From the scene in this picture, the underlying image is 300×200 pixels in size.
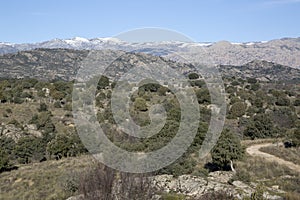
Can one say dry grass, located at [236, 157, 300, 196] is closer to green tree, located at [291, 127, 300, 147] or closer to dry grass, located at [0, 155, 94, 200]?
green tree, located at [291, 127, 300, 147]

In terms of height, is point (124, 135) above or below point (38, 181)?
above

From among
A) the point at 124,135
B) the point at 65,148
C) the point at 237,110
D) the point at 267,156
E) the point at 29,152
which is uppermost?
the point at 124,135

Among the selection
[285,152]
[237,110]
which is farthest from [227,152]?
[237,110]

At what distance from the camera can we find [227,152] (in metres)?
20.6

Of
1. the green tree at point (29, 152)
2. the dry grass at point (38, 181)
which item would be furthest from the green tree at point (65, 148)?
the dry grass at point (38, 181)

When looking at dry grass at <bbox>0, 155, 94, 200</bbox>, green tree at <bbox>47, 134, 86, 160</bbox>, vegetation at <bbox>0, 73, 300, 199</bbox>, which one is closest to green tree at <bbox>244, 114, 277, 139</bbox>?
vegetation at <bbox>0, 73, 300, 199</bbox>

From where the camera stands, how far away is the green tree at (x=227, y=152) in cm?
2058

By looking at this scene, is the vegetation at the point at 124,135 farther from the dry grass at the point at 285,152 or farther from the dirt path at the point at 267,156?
the dirt path at the point at 267,156

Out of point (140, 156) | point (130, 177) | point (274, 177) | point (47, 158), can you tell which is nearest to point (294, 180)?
point (274, 177)

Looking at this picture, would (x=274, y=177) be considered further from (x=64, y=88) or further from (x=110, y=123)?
(x=64, y=88)

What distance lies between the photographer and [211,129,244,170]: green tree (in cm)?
2058

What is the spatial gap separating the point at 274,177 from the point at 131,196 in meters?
10.6

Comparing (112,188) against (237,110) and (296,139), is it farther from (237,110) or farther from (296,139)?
(237,110)

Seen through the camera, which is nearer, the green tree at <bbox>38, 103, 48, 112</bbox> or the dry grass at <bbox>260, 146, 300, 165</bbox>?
the dry grass at <bbox>260, 146, 300, 165</bbox>
